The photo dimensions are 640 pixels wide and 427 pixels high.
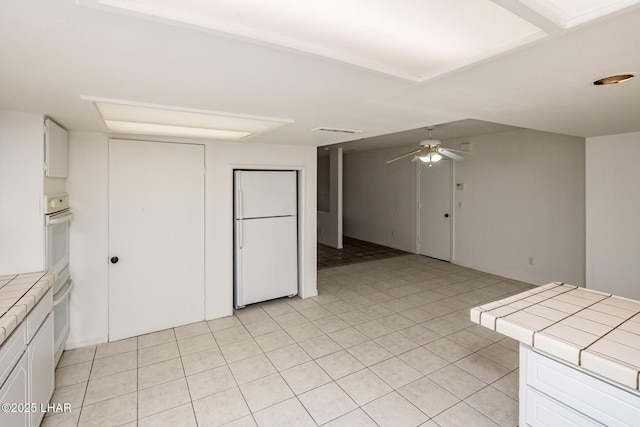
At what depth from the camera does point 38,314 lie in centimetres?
202

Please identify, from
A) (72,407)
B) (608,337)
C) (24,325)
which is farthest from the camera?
(72,407)

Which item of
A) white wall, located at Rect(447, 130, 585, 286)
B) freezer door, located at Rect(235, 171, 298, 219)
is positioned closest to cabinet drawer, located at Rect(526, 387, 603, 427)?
freezer door, located at Rect(235, 171, 298, 219)

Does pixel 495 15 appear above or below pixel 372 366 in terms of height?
above

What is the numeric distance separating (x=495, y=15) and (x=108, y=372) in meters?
3.57

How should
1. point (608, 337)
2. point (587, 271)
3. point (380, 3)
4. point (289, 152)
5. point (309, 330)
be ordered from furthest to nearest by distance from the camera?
point (289, 152)
point (587, 271)
point (309, 330)
point (608, 337)
point (380, 3)

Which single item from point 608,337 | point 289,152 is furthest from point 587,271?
point 289,152

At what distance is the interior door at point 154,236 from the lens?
3252mm

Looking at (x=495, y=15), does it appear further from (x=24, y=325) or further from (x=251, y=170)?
(x=251, y=170)

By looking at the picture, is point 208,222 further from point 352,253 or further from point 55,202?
point 352,253

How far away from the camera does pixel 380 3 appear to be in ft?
3.51

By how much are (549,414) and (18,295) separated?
308 centimetres

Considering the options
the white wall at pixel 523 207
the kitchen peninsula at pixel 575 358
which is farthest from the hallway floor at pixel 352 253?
the kitchen peninsula at pixel 575 358

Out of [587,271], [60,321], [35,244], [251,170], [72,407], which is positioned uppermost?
[251,170]

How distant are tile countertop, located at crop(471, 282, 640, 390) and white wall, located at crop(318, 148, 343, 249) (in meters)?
5.73
